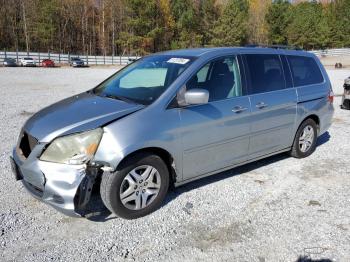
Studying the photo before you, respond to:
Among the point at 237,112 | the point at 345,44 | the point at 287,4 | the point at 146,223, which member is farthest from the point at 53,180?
the point at 345,44

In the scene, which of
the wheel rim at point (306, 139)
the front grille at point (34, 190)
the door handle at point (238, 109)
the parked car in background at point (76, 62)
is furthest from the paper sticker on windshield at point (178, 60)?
the parked car in background at point (76, 62)

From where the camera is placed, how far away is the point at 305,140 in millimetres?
5887

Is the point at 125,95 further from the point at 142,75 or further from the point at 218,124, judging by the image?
the point at 218,124

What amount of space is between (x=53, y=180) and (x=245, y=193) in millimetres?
2367

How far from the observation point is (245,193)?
4559 mm

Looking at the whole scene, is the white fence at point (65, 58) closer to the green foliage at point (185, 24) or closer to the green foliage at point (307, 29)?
the green foliage at point (185, 24)

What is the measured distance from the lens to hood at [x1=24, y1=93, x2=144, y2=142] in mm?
3561

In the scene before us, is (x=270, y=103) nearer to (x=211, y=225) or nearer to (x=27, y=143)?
(x=211, y=225)

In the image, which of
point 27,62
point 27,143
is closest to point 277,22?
point 27,62

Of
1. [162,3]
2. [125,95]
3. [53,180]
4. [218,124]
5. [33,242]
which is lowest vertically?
[33,242]

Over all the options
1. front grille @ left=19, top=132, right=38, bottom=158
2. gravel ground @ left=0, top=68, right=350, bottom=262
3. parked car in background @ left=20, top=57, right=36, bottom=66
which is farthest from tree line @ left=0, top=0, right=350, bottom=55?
front grille @ left=19, top=132, right=38, bottom=158

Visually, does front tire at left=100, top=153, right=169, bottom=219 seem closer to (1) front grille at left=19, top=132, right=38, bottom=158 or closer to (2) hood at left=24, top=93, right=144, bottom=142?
(2) hood at left=24, top=93, right=144, bottom=142

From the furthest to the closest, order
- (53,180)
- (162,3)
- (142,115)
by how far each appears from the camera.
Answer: (162,3) → (142,115) → (53,180)

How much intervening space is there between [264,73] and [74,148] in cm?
283
